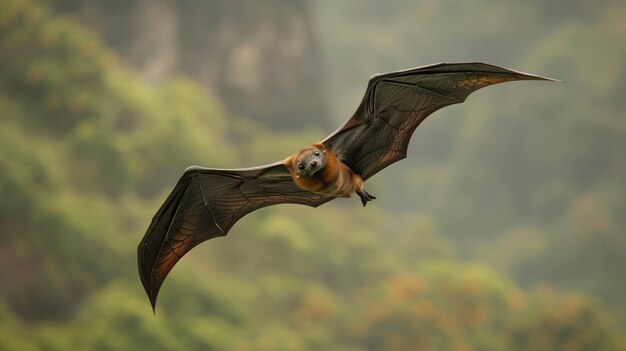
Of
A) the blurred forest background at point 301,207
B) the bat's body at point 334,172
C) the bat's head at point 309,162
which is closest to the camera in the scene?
the bat's head at point 309,162

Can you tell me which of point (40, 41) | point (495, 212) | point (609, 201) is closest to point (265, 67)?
point (40, 41)

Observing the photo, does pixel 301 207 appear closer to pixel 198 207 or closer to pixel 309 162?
pixel 198 207

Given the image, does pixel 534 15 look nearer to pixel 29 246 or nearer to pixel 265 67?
pixel 265 67

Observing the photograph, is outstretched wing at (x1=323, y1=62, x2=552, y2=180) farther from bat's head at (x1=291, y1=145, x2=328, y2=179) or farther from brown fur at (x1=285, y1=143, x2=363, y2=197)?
bat's head at (x1=291, y1=145, x2=328, y2=179)

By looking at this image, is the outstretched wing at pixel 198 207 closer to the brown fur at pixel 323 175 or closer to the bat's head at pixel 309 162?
the brown fur at pixel 323 175

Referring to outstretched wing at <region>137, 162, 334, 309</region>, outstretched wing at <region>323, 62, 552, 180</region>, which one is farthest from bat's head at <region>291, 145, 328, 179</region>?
outstretched wing at <region>137, 162, 334, 309</region>

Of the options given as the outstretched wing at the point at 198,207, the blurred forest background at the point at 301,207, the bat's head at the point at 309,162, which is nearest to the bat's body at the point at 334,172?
the outstretched wing at the point at 198,207

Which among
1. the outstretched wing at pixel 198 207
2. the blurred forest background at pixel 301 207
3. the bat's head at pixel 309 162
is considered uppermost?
the blurred forest background at pixel 301 207
